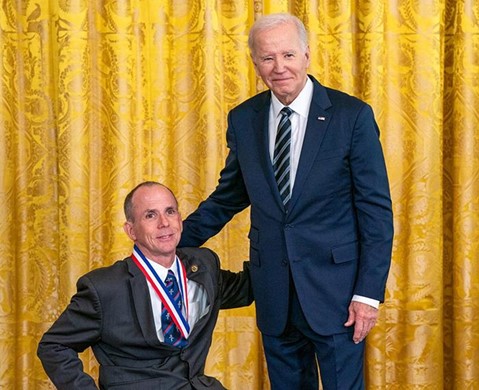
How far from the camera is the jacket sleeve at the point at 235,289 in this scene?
9.16ft

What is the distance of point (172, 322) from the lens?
8.43ft


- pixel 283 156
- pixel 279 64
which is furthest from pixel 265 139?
pixel 279 64

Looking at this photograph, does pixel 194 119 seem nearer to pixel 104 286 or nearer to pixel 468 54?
pixel 468 54

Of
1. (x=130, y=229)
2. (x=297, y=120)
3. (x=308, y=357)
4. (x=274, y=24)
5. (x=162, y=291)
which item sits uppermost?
Answer: (x=274, y=24)

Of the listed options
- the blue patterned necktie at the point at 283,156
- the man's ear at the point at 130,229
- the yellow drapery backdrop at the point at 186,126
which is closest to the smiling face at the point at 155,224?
the man's ear at the point at 130,229

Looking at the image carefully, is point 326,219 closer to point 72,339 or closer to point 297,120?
point 297,120

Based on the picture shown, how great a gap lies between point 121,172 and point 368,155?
1544 millimetres

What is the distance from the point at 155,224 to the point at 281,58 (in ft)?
1.95

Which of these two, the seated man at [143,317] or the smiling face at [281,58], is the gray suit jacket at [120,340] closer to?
the seated man at [143,317]

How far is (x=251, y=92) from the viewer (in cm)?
381

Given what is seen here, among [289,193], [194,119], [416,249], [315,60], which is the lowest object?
[416,249]

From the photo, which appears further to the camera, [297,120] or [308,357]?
[308,357]

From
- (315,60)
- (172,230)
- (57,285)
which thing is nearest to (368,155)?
(172,230)

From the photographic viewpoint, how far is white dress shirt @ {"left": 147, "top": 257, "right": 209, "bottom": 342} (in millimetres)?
2561
